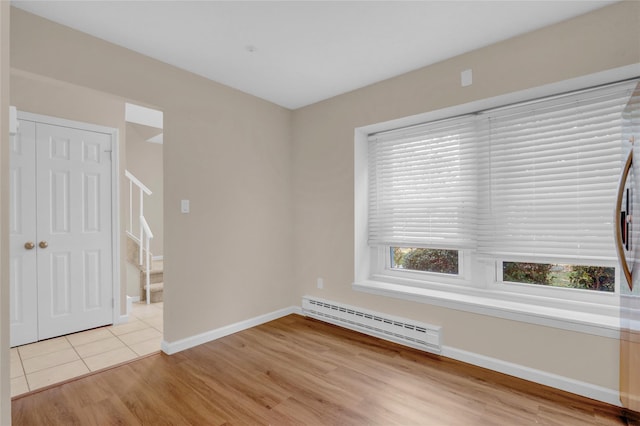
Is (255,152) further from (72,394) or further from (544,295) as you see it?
(544,295)

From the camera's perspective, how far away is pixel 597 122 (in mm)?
2146

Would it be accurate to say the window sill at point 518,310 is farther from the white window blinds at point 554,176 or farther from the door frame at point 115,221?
the door frame at point 115,221

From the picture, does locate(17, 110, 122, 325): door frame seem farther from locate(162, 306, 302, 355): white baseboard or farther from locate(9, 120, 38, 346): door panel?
locate(162, 306, 302, 355): white baseboard

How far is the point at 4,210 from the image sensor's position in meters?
0.76

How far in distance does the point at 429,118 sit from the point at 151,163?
518 centimetres

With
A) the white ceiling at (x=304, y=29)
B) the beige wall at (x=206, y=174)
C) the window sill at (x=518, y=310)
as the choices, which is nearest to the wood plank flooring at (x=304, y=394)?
the window sill at (x=518, y=310)

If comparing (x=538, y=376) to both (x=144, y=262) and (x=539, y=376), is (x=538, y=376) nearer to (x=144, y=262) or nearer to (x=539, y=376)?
(x=539, y=376)

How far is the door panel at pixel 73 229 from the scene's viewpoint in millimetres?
2990

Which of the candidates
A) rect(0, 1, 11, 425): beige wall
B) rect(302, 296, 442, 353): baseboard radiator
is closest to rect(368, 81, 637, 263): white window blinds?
rect(302, 296, 442, 353): baseboard radiator

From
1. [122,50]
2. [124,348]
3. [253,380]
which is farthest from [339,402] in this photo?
[122,50]

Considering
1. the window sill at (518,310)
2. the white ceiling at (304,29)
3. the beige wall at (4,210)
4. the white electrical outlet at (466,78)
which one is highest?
the white ceiling at (304,29)

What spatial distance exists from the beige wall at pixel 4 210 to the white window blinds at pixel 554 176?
2.80 meters

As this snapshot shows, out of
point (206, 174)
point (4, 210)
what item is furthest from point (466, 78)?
point (4, 210)

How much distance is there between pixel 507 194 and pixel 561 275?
71 centimetres
